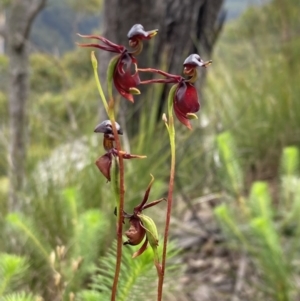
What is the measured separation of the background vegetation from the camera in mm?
1326

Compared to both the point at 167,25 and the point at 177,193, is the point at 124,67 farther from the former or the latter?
the point at 167,25

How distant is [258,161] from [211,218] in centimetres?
53

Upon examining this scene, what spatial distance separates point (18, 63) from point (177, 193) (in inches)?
41.1

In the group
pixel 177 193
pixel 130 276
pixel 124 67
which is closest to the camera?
pixel 124 67

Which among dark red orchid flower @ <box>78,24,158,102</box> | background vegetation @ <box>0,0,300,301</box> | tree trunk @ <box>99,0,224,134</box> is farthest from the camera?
tree trunk @ <box>99,0,224,134</box>

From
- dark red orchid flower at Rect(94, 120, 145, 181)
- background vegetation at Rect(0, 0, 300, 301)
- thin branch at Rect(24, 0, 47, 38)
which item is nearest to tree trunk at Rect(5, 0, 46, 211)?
thin branch at Rect(24, 0, 47, 38)

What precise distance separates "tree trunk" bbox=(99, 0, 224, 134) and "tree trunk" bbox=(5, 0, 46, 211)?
1.26 feet

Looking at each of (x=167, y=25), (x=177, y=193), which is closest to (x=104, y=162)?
(x=177, y=193)

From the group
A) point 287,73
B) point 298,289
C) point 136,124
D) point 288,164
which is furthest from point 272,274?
point 287,73

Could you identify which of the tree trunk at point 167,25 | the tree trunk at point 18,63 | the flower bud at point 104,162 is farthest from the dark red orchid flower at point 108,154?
the tree trunk at point 18,63

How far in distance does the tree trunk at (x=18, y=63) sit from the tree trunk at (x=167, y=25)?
15.1 inches

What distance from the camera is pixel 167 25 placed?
265 cm

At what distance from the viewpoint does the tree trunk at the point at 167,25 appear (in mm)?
2568

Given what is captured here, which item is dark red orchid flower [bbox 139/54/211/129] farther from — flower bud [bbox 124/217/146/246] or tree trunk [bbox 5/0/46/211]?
tree trunk [bbox 5/0/46/211]
